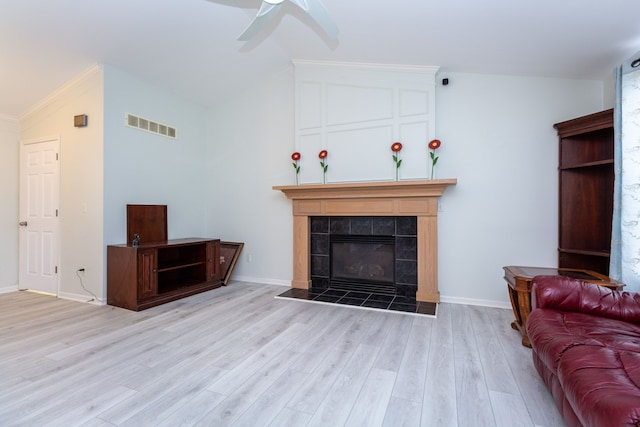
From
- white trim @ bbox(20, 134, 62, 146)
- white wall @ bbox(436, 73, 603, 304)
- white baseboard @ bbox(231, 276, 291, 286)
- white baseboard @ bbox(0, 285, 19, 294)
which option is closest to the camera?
white wall @ bbox(436, 73, 603, 304)

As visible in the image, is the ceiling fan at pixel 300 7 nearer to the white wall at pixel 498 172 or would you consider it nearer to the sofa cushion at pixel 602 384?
the white wall at pixel 498 172

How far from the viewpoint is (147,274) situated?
3.56 meters

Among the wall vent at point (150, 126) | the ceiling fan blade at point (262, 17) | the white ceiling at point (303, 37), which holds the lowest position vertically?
the wall vent at point (150, 126)

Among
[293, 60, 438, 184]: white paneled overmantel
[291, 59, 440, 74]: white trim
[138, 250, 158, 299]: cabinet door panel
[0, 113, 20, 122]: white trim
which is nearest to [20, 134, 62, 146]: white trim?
[0, 113, 20, 122]: white trim

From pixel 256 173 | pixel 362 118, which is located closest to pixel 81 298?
pixel 256 173

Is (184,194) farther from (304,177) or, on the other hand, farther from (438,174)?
(438,174)

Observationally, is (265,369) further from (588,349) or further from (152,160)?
(152,160)

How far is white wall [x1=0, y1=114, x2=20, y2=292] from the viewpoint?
4273mm

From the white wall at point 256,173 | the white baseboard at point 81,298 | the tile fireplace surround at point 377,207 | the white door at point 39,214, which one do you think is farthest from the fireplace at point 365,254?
the white door at point 39,214

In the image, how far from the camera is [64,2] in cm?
273

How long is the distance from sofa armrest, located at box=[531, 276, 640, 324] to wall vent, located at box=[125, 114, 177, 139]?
189 inches

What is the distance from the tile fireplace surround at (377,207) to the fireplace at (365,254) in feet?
0.39

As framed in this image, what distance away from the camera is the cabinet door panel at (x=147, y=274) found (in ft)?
11.5

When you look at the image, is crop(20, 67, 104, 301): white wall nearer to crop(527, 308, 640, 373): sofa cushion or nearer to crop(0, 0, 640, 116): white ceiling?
crop(0, 0, 640, 116): white ceiling
